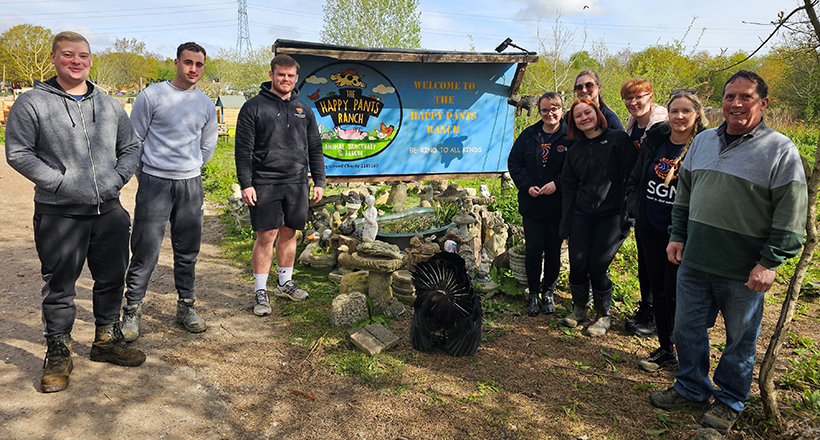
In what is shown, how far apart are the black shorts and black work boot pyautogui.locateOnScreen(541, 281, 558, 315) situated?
2.44 metres

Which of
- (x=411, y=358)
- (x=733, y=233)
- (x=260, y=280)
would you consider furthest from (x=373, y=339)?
(x=733, y=233)

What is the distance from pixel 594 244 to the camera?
3881mm

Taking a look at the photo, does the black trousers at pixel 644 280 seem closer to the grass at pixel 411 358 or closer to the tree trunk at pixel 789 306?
the grass at pixel 411 358

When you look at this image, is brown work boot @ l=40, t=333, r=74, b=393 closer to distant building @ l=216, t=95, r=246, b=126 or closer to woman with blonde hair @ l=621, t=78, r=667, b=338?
woman with blonde hair @ l=621, t=78, r=667, b=338

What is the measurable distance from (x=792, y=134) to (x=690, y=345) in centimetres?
1409

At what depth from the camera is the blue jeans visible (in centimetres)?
261

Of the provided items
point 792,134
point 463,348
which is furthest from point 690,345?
point 792,134

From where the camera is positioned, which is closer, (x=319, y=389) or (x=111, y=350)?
(x=319, y=389)

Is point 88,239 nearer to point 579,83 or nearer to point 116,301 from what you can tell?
point 116,301

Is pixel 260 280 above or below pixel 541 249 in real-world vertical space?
below

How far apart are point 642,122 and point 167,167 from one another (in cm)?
386

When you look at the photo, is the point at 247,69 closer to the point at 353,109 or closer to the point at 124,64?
the point at 124,64

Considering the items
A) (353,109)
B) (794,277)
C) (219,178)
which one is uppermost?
(353,109)

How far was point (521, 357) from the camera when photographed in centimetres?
372
